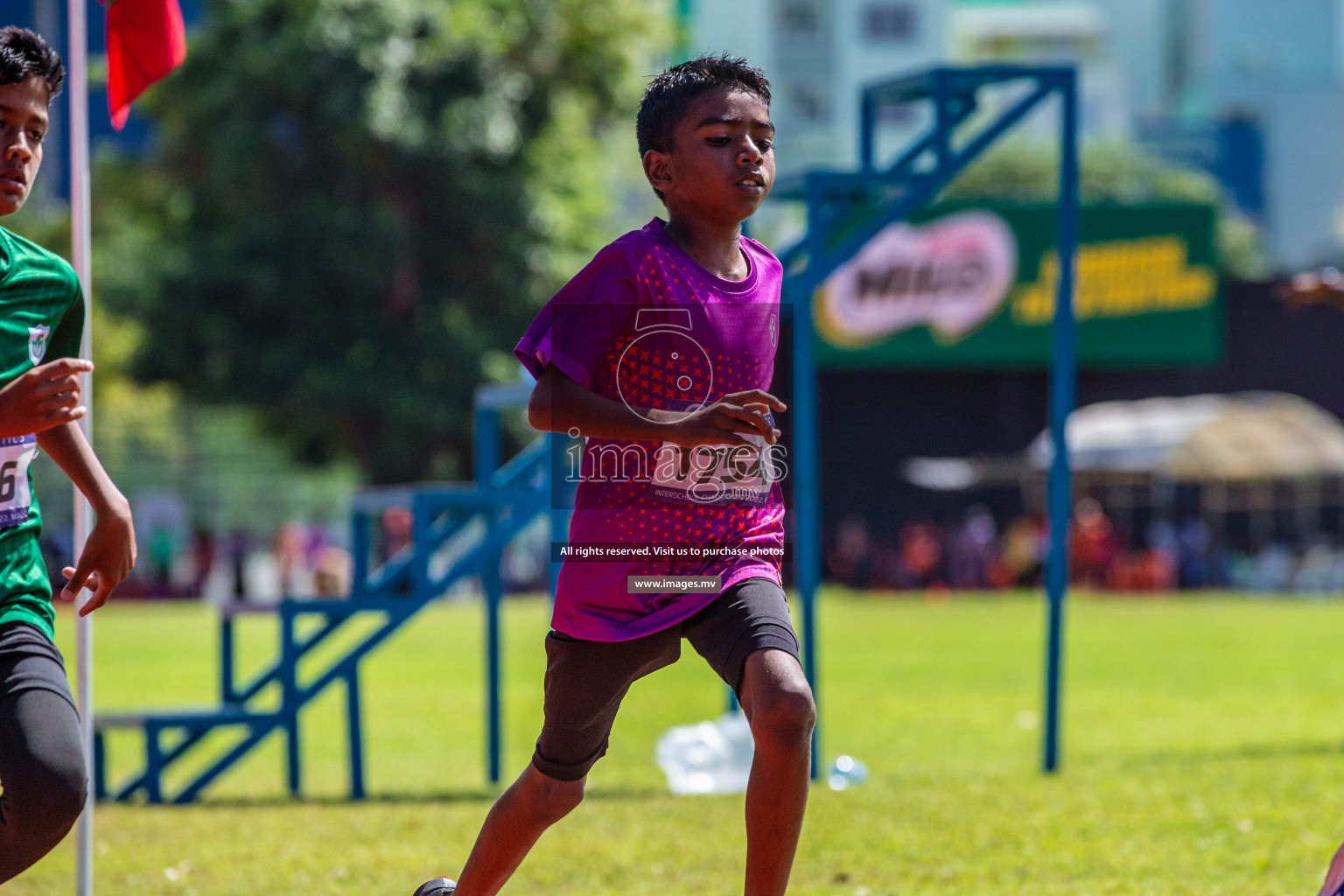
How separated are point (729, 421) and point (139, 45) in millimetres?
3160

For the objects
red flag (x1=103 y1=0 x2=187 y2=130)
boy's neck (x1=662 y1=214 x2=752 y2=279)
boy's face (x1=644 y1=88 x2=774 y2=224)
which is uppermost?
red flag (x1=103 y1=0 x2=187 y2=130)

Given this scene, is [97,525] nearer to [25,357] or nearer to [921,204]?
[25,357]

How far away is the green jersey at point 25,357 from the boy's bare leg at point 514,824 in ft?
3.47

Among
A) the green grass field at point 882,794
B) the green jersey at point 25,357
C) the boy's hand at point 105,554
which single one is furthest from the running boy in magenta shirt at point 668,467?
the green grass field at point 882,794

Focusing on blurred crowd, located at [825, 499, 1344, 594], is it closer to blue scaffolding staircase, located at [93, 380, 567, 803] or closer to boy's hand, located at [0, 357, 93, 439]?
blue scaffolding staircase, located at [93, 380, 567, 803]

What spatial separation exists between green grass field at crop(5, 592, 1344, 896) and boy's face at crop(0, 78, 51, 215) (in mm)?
2663

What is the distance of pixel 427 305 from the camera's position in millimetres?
29859

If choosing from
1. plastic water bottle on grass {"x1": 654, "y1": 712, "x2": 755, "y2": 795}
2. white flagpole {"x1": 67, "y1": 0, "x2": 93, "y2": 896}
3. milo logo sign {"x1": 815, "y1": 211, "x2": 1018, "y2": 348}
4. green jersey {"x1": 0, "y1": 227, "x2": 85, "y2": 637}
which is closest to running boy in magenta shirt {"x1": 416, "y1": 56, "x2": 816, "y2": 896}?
green jersey {"x1": 0, "y1": 227, "x2": 85, "y2": 637}

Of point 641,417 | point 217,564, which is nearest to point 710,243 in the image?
point 641,417

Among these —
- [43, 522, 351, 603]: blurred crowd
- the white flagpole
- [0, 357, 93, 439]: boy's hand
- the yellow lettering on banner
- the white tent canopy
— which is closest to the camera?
[0, 357, 93, 439]: boy's hand

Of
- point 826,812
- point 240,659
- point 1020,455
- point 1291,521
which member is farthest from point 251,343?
point 826,812

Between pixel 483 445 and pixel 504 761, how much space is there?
7.66 feet

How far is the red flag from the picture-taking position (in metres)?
5.67

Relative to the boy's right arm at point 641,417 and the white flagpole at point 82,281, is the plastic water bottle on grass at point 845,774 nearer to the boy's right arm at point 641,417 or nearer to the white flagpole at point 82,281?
the white flagpole at point 82,281
